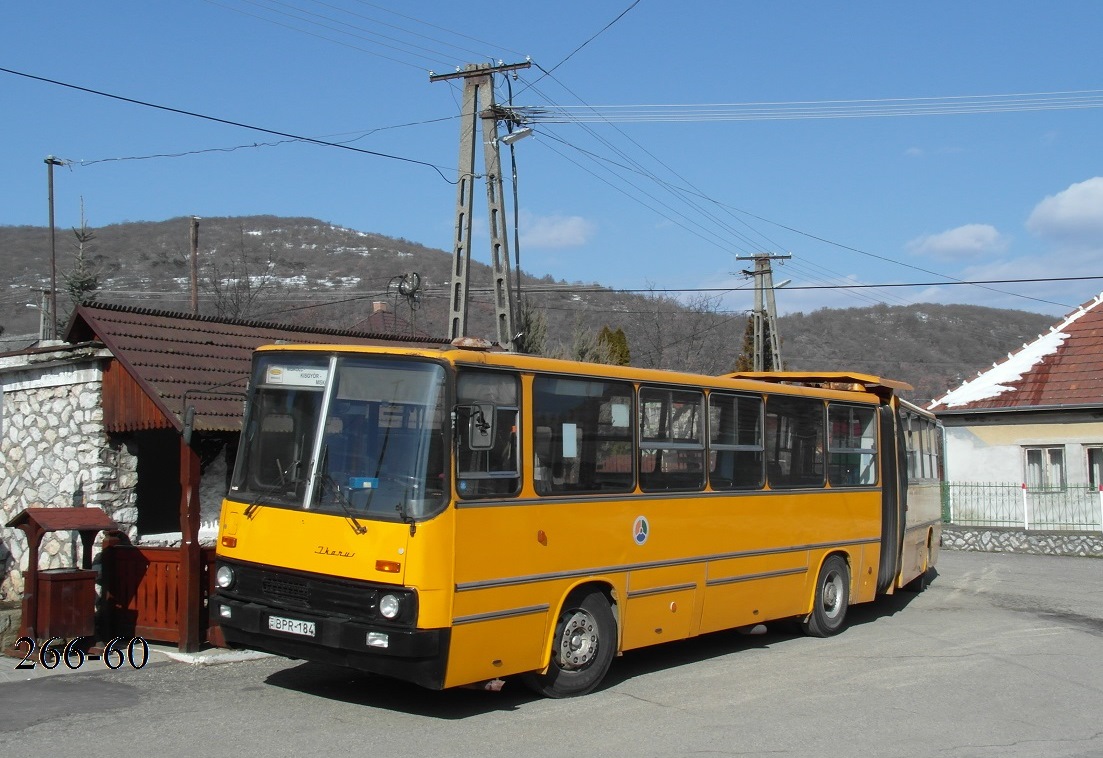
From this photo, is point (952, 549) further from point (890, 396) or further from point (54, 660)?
point (54, 660)

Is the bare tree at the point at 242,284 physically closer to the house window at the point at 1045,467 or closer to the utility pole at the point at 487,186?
the utility pole at the point at 487,186

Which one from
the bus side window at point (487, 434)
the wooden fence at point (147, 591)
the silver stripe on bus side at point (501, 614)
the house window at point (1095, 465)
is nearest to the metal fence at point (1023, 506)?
the house window at point (1095, 465)

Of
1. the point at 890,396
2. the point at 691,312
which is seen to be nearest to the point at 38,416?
the point at 890,396

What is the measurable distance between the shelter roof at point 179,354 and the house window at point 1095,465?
21415mm

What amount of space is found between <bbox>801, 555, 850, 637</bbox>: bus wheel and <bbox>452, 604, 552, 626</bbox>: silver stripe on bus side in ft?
17.4

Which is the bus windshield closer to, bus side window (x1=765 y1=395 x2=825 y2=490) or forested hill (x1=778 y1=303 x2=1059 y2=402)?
bus side window (x1=765 y1=395 x2=825 y2=490)

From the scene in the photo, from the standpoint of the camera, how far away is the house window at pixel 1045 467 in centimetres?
2800

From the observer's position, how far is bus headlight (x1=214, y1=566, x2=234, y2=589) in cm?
852

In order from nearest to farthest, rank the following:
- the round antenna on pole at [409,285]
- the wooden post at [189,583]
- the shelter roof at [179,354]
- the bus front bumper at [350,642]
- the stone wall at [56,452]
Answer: the bus front bumper at [350,642] < the wooden post at [189,583] < the shelter roof at [179,354] < the stone wall at [56,452] < the round antenna on pole at [409,285]

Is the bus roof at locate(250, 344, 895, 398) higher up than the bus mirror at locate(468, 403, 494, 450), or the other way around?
the bus roof at locate(250, 344, 895, 398)

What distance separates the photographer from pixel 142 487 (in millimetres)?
12953

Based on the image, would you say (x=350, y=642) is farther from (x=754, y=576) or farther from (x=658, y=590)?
(x=754, y=576)

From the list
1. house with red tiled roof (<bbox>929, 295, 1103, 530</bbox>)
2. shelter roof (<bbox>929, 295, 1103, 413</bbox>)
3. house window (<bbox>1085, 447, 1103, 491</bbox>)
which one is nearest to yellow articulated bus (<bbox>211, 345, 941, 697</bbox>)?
house with red tiled roof (<bbox>929, 295, 1103, 530</bbox>)

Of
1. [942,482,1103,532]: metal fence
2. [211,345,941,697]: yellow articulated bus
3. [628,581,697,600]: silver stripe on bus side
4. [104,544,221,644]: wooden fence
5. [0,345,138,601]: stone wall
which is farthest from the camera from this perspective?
[942,482,1103,532]: metal fence
